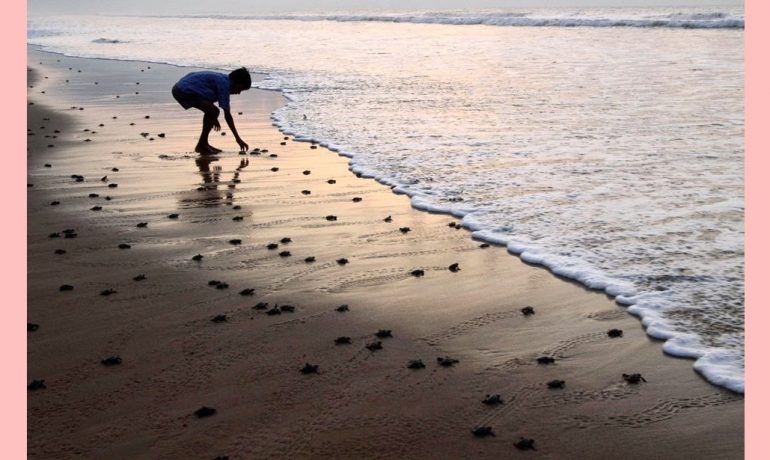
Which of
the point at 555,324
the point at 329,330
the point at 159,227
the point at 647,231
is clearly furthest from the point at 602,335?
the point at 159,227

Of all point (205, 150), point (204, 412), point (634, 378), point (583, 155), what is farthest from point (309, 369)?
point (205, 150)

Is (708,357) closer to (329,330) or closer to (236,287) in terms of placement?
(329,330)

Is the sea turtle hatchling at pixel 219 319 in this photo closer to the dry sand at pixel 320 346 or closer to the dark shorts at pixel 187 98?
the dry sand at pixel 320 346

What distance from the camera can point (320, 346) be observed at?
6156 millimetres

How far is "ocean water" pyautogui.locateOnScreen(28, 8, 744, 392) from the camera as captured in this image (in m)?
7.37

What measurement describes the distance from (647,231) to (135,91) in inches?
671

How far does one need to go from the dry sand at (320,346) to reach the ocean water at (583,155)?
442 millimetres

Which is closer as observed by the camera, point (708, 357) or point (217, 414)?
point (217, 414)

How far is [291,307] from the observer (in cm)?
682

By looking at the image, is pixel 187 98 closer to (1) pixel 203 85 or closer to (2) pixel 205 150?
(1) pixel 203 85

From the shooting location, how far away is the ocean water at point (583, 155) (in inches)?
290

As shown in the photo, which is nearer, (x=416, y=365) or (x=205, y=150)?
(x=416, y=365)

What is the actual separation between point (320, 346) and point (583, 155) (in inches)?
297

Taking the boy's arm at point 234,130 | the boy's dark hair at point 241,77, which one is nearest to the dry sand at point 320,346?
the boy's arm at point 234,130
